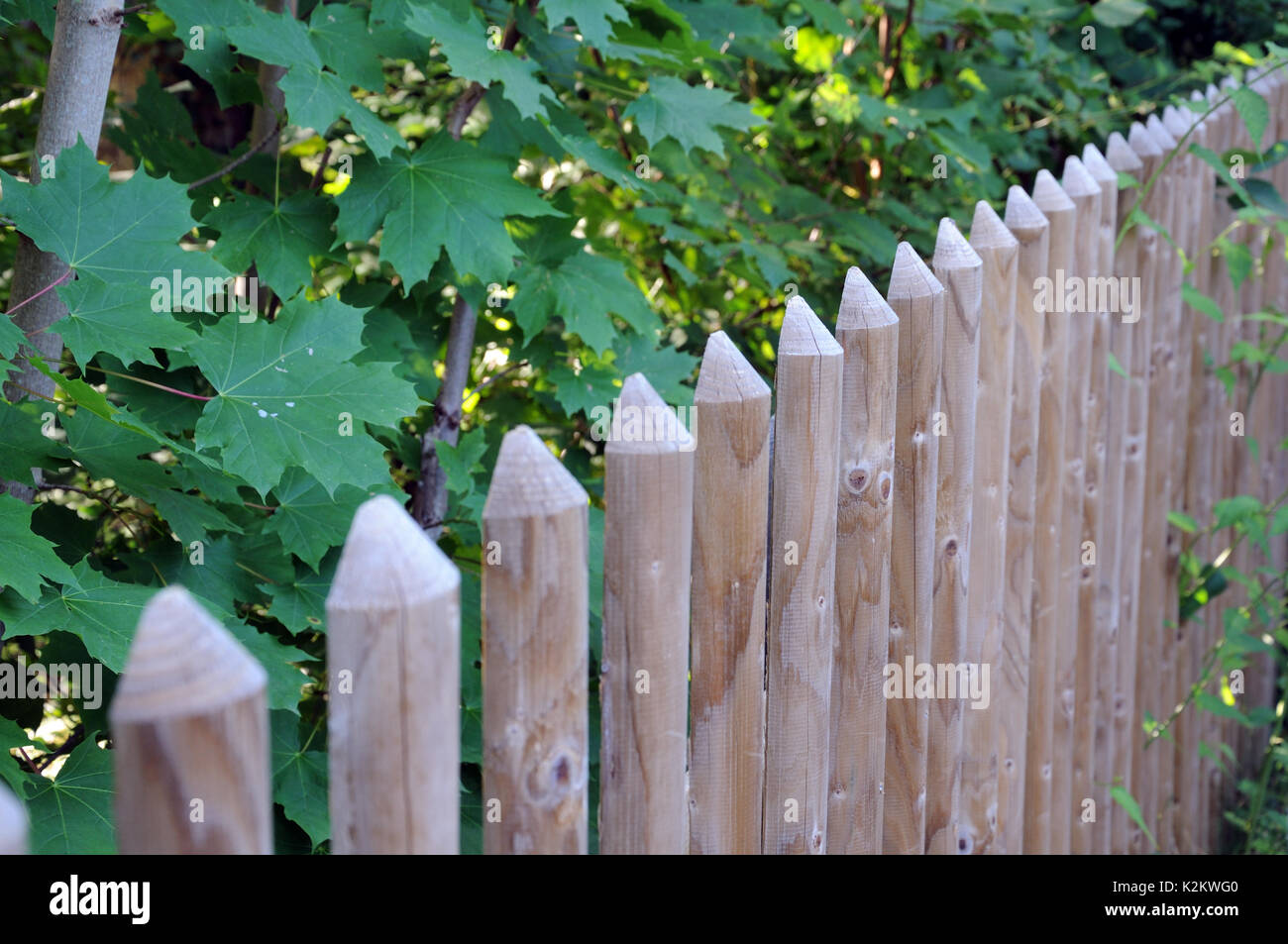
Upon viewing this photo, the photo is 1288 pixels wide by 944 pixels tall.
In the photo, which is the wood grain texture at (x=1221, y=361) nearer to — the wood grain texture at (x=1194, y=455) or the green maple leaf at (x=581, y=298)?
the wood grain texture at (x=1194, y=455)

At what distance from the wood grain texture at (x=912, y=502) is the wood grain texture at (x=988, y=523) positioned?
0.65 ft

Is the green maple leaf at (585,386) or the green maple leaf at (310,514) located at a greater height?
A: the green maple leaf at (585,386)

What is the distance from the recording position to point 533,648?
122 cm

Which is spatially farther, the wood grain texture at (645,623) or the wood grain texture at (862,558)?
the wood grain texture at (862,558)

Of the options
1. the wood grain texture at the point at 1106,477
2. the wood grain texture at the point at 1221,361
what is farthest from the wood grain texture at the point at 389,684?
the wood grain texture at the point at 1221,361

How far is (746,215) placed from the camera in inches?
133

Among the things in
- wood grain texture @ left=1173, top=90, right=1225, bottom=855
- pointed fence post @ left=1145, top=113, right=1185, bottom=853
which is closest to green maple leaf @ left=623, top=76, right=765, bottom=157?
pointed fence post @ left=1145, top=113, right=1185, bottom=853

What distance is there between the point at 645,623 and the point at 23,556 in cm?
86

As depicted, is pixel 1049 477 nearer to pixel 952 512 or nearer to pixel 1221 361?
pixel 952 512

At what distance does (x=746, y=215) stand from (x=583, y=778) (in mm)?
2384

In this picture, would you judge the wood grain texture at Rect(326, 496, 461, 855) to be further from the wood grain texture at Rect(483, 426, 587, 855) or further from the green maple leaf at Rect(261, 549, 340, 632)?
the green maple leaf at Rect(261, 549, 340, 632)

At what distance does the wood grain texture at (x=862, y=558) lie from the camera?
5.79ft

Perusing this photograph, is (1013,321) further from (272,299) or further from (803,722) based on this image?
(272,299)

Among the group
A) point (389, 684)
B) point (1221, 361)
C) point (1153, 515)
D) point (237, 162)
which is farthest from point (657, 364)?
point (1221, 361)
